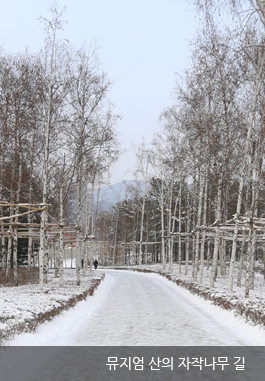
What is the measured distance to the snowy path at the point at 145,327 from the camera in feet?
28.5

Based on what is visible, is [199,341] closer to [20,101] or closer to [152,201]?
[20,101]

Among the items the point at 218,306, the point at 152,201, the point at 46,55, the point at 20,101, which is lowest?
the point at 218,306

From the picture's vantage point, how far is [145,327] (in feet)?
34.7

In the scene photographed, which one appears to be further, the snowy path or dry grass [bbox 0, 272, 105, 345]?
the snowy path

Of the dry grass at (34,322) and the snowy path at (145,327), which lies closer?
the dry grass at (34,322)

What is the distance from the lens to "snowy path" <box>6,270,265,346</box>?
8.69 metres

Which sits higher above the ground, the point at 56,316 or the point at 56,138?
the point at 56,138

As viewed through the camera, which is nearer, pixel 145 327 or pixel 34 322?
pixel 34 322

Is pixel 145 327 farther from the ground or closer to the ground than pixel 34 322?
closer to the ground

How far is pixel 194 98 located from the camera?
69.7ft

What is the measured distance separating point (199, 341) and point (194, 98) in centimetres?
1499
